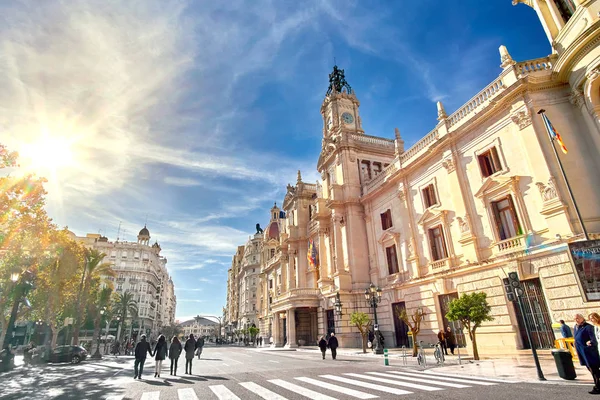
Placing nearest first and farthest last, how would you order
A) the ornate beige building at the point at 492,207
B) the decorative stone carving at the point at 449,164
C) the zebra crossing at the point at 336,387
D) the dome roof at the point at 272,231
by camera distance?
the zebra crossing at the point at 336,387 < the ornate beige building at the point at 492,207 < the decorative stone carving at the point at 449,164 < the dome roof at the point at 272,231

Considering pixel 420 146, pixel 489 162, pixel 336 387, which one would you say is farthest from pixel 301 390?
pixel 420 146

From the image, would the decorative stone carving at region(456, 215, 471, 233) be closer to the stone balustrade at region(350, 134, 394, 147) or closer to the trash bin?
the trash bin

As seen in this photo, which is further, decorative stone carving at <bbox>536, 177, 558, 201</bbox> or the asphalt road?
decorative stone carving at <bbox>536, 177, 558, 201</bbox>

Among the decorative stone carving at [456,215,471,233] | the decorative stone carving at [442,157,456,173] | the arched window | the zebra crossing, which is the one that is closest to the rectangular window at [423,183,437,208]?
the decorative stone carving at [442,157,456,173]

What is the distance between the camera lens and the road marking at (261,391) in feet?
27.5

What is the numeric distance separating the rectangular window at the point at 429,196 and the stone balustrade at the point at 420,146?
322cm

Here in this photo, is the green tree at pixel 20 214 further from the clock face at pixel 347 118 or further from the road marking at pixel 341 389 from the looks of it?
the clock face at pixel 347 118

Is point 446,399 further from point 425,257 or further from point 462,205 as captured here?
point 425,257

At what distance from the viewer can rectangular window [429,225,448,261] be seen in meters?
22.5

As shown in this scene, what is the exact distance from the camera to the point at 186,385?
11203 millimetres

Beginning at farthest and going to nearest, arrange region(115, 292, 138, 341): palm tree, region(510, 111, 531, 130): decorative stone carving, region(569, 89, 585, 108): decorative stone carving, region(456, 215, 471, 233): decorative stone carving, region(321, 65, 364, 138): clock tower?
region(115, 292, 138, 341): palm tree, region(321, 65, 364, 138): clock tower, region(456, 215, 471, 233): decorative stone carving, region(510, 111, 531, 130): decorative stone carving, region(569, 89, 585, 108): decorative stone carving

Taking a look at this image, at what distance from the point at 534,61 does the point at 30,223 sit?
31.7m

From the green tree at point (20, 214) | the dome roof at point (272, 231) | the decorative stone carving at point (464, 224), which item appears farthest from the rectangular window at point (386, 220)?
the dome roof at point (272, 231)

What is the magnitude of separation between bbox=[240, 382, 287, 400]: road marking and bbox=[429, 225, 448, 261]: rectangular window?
1659cm
